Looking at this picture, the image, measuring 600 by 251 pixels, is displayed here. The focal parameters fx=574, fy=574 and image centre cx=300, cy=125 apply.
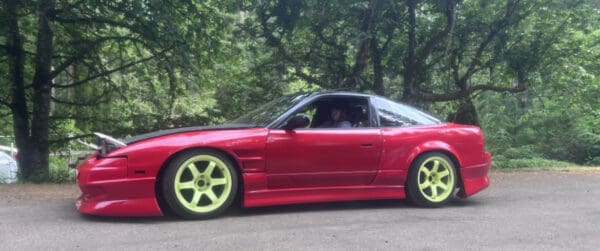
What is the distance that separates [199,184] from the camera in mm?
5340

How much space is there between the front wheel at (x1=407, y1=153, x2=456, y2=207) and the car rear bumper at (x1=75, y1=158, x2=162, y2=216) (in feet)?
9.05

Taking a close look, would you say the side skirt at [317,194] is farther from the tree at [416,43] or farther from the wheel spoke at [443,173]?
the tree at [416,43]

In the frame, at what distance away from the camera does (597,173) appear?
10.7m

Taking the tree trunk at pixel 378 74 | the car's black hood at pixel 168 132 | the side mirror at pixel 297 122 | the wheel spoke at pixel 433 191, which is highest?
the tree trunk at pixel 378 74

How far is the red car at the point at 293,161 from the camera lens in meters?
5.11

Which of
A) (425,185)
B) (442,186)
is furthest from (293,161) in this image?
(442,186)

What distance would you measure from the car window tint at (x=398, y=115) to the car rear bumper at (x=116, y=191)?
8.61 ft

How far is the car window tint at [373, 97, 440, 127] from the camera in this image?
6367mm

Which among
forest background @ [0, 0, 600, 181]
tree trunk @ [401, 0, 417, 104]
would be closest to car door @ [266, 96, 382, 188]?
forest background @ [0, 0, 600, 181]

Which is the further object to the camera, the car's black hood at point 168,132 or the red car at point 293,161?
the car's black hood at point 168,132

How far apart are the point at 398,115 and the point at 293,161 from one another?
150 centimetres

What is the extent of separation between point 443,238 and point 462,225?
64 cm

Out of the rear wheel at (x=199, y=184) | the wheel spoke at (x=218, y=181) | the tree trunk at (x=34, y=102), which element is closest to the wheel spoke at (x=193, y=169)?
the rear wheel at (x=199, y=184)

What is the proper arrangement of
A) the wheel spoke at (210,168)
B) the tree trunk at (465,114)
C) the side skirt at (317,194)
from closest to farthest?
the wheel spoke at (210,168), the side skirt at (317,194), the tree trunk at (465,114)
